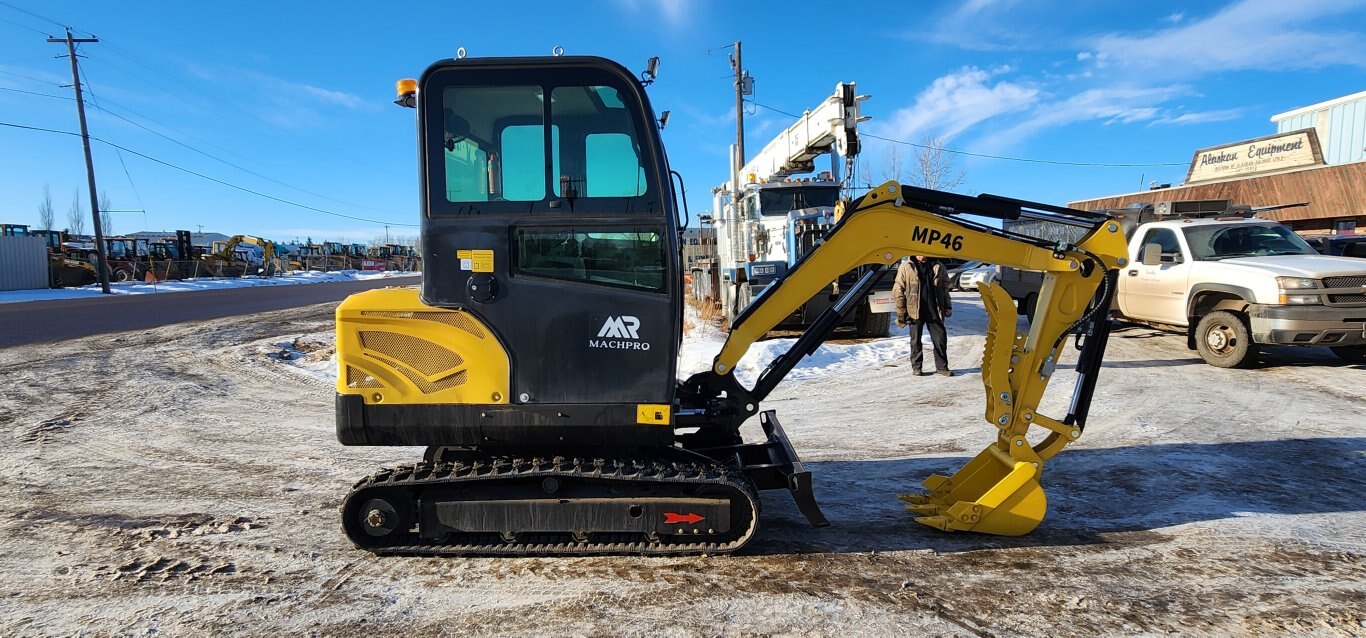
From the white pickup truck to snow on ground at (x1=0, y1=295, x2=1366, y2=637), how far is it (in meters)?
1.12

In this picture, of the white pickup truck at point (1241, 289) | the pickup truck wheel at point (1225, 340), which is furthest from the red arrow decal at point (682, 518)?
the pickup truck wheel at point (1225, 340)

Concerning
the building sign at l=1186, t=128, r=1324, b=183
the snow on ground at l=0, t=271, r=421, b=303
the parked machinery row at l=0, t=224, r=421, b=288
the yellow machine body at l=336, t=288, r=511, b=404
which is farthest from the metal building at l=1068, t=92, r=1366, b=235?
the parked machinery row at l=0, t=224, r=421, b=288

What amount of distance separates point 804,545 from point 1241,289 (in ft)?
26.3

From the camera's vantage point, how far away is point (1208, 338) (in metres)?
9.23

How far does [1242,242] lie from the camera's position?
950 cm

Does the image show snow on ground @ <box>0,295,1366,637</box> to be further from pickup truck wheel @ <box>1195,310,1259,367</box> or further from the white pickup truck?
pickup truck wheel @ <box>1195,310,1259,367</box>

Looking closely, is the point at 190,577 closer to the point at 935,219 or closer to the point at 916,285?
the point at 935,219

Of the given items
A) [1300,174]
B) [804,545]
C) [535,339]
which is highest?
[1300,174]

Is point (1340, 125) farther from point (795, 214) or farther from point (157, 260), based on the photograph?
point (157, 260)

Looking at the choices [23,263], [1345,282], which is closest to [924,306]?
[1345,282]

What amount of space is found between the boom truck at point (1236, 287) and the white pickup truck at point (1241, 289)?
0.5 inches

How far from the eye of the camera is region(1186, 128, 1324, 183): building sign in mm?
23938

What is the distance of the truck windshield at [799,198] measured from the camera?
13398 millimetres

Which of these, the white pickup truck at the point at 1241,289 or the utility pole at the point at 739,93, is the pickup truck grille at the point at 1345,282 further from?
the utility pole at the point at 739,93
